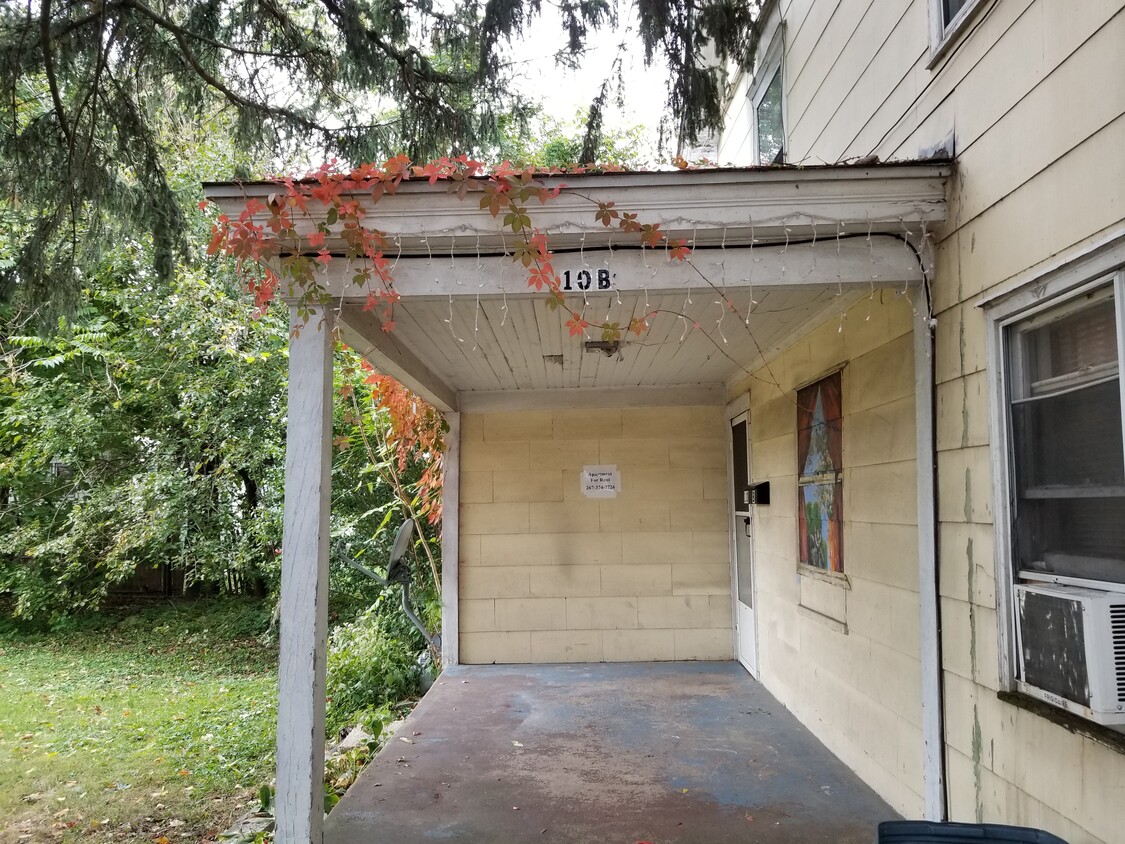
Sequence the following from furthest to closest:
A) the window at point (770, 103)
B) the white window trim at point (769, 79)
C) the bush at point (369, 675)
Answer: the bush at point (369, 675) → the window at point (770, 103) → the white window trim at point (769, 79)

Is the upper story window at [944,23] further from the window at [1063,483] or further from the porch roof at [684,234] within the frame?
the window at [1063,483]

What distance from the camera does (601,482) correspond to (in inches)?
268

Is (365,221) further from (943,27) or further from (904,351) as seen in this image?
(943,27)

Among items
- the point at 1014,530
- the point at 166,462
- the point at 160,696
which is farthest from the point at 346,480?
the point at 1014,530

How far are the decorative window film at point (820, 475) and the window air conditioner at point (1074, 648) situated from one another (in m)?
1.64

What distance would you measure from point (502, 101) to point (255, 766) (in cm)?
475

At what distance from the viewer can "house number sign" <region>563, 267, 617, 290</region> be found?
119 inches

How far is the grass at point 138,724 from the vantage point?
446 centimetres

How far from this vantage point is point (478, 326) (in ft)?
14.3

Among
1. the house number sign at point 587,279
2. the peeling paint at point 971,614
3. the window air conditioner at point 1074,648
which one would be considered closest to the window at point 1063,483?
the window air conditioner at point 1074,648

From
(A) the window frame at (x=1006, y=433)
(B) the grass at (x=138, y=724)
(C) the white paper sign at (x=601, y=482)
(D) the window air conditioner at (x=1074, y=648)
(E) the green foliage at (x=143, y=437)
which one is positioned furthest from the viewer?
(E) the green foliage at (x=143, y=437)

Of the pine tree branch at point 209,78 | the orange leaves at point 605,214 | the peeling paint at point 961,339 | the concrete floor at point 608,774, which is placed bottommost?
the concrete floor at point 608,774

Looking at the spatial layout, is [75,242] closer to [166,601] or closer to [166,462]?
[166,462]

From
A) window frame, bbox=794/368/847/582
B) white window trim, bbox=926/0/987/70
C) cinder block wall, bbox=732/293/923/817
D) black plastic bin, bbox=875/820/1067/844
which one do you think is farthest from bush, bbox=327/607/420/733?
white window trim, bbox=926/0/987/70
